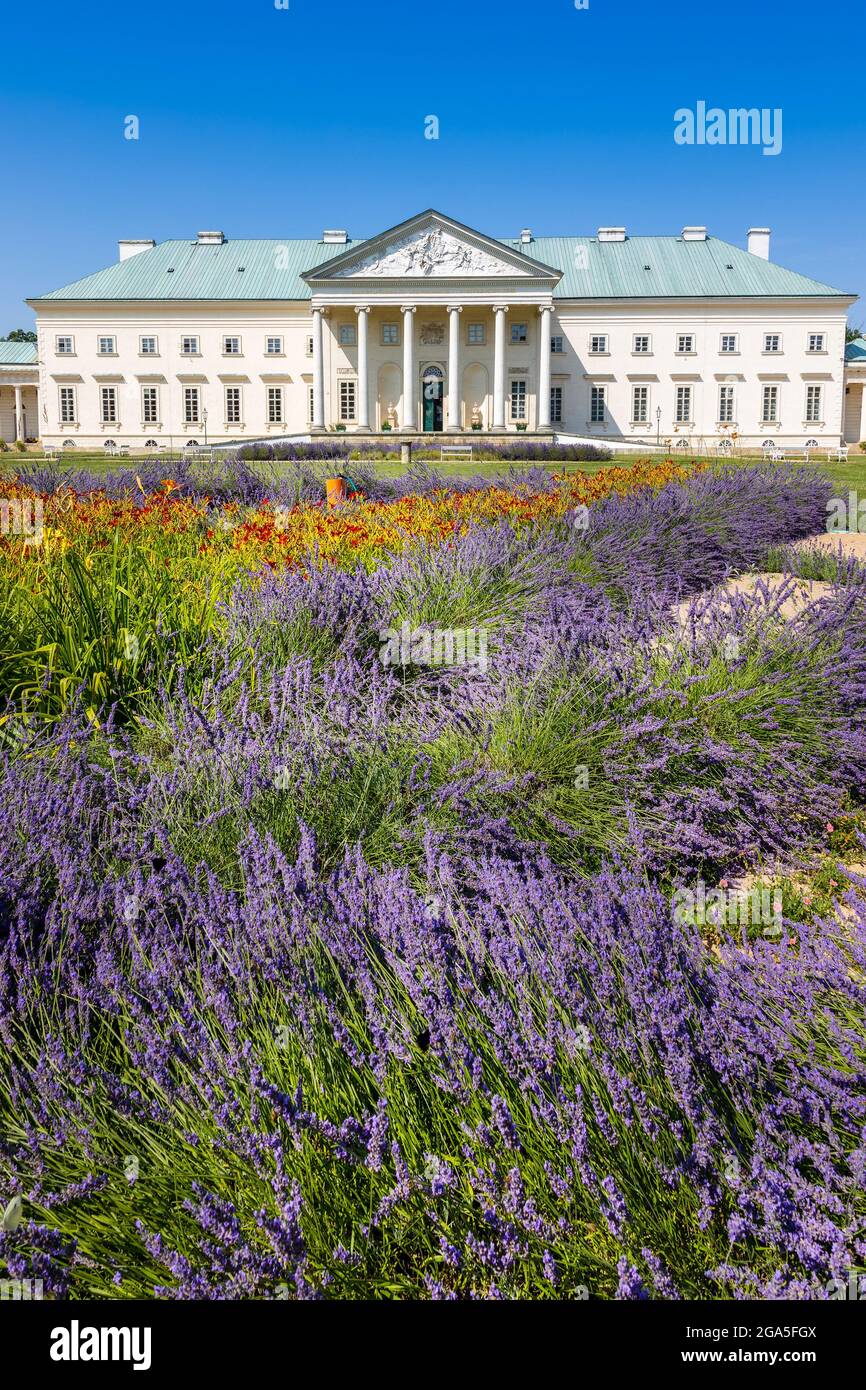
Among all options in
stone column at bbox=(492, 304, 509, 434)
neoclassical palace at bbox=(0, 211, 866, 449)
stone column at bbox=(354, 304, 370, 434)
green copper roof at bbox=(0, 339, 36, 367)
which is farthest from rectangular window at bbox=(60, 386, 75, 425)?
stone column at bbox=(492, 304, 509, 434)

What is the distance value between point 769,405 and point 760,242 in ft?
37.2

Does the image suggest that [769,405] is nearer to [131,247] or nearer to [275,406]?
[275,406]

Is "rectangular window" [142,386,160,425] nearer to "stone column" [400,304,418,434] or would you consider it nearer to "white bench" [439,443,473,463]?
"stone column" [400,304,418,434]

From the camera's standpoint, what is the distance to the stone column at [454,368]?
49.9m

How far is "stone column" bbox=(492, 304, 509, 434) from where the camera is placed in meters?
50.1

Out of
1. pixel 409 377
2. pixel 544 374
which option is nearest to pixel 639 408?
pixel 544 374

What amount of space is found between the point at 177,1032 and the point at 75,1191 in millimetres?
420

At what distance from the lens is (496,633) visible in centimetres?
516

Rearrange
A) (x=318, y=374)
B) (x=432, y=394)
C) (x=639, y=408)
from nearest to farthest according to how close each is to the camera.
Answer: (x=318, y=374), (x=432, y=394), (x=639, y=408)

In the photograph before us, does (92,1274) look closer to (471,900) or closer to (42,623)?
(471,900)

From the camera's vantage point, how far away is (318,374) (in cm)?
5103

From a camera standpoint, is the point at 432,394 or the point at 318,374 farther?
the point at 432,394

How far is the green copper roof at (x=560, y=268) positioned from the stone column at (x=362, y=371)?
16.8 ft
